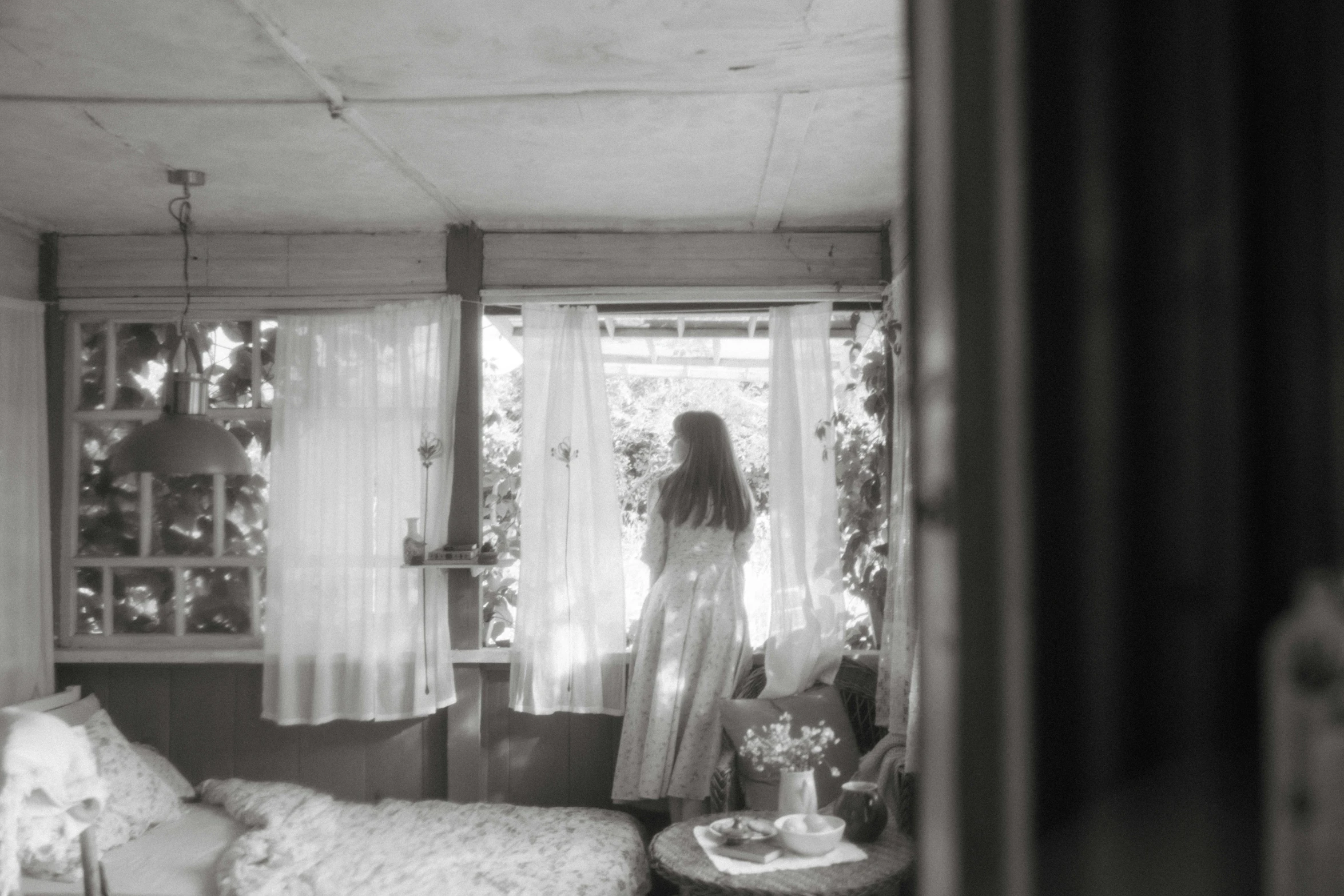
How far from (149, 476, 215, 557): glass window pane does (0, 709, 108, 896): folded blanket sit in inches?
58.7

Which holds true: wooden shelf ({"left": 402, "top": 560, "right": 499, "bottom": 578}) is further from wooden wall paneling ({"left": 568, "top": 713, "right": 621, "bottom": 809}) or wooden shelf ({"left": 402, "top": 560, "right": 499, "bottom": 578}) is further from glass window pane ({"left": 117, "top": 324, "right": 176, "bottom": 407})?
glass window pane ({"left": 117, "top": 324, "right": 176, "bottom": 407})

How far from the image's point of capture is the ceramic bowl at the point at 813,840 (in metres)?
2.88

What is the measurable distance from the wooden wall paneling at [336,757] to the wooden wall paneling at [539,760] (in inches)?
23.4

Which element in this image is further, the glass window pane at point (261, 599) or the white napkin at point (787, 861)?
the glass window pane at point (261, 599)

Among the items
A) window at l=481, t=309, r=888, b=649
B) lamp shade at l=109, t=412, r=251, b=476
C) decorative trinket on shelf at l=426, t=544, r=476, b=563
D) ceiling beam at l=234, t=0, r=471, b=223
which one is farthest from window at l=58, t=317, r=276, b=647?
lamp shade at l=109, t=412, r=251, b=476

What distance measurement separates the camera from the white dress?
3.96 metres

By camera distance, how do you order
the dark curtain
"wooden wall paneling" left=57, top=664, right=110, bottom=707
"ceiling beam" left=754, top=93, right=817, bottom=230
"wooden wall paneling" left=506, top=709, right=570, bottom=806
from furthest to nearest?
1. "wooden wall paneling" left=57, top=664, right=110, bottom=707
2. "wooden wall paneling" left=506, top=709, right=570, bottom=806
3. "ceiling beam" left=754, top=93, right=817, bottom=230
4. the dark curtain

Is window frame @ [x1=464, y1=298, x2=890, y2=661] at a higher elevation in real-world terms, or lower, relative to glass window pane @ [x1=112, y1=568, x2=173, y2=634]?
higher

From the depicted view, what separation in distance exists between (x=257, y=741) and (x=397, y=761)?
597mm

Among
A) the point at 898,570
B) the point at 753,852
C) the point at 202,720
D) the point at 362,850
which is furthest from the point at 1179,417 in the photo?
the point at 202,720

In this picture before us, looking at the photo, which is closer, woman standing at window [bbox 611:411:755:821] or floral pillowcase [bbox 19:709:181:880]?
floral pillowcase [bbox 19:709:181:880]

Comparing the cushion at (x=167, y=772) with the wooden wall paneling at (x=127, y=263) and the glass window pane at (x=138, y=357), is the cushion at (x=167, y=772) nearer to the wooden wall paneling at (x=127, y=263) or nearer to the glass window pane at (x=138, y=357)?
the glass window pane at (x=138, y=357)

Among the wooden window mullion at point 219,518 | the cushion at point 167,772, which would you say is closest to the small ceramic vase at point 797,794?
the cushion at point 167,772

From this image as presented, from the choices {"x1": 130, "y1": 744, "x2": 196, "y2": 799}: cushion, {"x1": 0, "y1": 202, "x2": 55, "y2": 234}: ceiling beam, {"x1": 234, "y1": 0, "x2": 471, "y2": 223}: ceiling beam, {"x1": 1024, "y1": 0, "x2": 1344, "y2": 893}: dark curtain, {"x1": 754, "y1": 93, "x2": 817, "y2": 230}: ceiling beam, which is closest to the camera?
{"x1": 1024, "y1": 0, "x2": 1344, "y2": 893}: dark curtain
